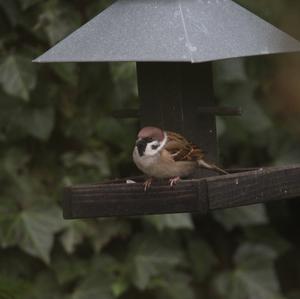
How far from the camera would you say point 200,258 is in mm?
5367

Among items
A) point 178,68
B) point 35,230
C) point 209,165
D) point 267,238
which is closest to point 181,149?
point 209,165

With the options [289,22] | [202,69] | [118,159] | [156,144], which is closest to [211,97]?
[202,69]

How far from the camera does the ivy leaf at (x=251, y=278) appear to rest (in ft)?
16.7

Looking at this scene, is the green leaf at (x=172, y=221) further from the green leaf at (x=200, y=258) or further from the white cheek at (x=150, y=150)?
the white cheek at (x=150, y=150)

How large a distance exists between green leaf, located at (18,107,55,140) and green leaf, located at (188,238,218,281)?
105 centimetres

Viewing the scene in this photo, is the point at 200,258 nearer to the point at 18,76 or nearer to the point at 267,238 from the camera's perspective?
the point at 267,238

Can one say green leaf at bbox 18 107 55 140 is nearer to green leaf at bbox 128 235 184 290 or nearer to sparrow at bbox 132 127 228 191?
green leaf at bbox 128 235 184 290

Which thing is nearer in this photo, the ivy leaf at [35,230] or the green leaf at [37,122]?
the ivy leaf at [35,230]

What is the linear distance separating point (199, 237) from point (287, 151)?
A: 0.66 m

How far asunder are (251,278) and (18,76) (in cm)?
160

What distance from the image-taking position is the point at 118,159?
5000 mm

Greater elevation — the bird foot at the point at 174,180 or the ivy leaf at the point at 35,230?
the bird foot at the point at 174,180

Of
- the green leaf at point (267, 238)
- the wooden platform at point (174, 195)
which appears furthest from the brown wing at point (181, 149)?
the green leaf at point (267, 238)

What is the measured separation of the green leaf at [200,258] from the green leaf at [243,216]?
0.17 metres
